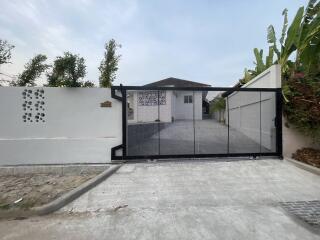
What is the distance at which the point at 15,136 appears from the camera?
6.91m

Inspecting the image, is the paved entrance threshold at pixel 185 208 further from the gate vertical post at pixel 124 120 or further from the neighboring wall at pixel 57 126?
the neighboring wall at pixel 57 126

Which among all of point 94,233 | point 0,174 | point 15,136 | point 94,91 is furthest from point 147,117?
point 94,233

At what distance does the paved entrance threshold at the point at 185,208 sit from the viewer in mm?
3285

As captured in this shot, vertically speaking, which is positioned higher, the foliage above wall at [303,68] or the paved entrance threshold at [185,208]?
the foliage above wall at [303,68]

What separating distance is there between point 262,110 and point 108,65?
6.68 m

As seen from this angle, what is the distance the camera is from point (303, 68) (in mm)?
8859

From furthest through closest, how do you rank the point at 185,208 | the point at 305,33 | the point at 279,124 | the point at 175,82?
1. the point at 175,82
2. the point at 305,33
3. the point at 279,124
4. the point at 185,208

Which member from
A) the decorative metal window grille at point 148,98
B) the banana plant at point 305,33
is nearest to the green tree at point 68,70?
the decorative metal window grille at point 148,98

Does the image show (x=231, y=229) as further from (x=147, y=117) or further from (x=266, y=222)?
(x=147, y=117)

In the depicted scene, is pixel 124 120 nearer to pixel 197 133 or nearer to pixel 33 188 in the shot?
pixel 33 188

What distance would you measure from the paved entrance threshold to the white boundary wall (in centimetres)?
198

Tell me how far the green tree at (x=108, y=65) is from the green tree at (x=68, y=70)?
283 cm

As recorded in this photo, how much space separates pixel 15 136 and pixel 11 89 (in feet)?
4.80

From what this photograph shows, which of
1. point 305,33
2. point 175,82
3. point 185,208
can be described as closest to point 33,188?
point 185,208
